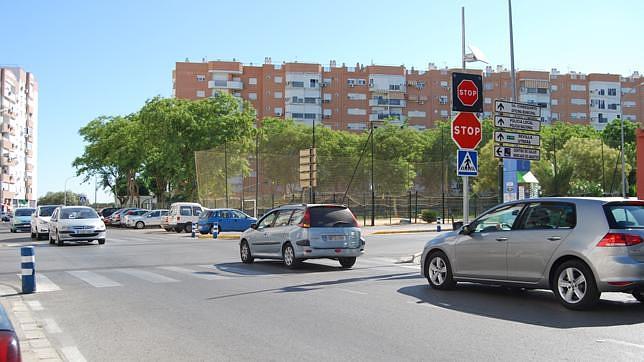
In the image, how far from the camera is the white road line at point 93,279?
13.5 metres

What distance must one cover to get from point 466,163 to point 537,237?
24.2 ft

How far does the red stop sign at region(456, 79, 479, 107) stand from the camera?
56.9ft

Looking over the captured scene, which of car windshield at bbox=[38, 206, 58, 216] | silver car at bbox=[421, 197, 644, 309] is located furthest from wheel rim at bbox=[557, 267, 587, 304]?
car windshield at bbox=[38, 206, 58, 216]

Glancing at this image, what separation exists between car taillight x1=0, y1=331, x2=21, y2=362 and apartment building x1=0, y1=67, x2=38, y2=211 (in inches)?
4229

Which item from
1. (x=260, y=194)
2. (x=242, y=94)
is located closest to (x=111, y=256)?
(x=260, y=194)

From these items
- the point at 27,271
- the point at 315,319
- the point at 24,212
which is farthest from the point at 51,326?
the point at 24,212

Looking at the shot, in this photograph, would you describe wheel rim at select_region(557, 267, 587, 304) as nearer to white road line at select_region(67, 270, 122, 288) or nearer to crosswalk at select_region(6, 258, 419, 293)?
crosswalk at select_region(6, 258, 419, 293)

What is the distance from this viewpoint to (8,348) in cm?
331

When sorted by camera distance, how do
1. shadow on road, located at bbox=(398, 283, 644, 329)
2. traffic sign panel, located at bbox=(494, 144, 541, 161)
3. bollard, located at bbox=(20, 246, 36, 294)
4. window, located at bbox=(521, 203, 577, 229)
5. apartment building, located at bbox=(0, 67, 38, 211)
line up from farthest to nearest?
apartment building, located at bbox=(0, 67, 38, 211) < traffic sign panel, located at bbox=(494, 144, 541, 161) < bollard, located at bbox=(20, 246, 36, 294) < window, located at bbox=(521, 203, 577, 229) < shadow on road, located at bbox=(398, 283, 644, 329)

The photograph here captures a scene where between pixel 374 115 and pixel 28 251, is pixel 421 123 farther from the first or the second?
pixel 28 251

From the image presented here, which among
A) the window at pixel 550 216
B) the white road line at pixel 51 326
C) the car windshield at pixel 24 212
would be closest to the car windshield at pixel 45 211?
the car windshield at pixel 24 212

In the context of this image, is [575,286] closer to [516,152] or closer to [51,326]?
[51,326]

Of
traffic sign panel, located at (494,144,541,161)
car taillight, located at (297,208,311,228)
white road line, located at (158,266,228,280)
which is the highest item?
traffic sign panel, located at (494,144,541,161)

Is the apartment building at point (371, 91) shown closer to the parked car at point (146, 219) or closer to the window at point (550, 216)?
the parked car at point (146, 219)
